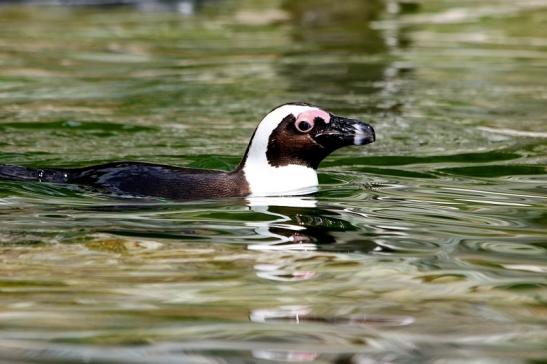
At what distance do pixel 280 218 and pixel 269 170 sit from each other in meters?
0.77

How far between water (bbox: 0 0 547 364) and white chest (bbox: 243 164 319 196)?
0.37 ft

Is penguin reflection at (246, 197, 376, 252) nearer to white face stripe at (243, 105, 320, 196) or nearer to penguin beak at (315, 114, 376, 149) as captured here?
white face stripe at (243, 105, 320, 196)

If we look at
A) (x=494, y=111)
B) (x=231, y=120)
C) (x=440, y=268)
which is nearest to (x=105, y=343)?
(x=440, y=268)

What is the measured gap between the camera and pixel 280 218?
7680mm

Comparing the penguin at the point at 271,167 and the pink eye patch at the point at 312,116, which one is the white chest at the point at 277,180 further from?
the pink eye patch at the point at 312,116

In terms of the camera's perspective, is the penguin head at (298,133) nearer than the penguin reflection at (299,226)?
No

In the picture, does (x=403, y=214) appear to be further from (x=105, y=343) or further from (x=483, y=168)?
(x=105, y=343)

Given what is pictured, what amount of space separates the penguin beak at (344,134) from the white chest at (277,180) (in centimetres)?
25

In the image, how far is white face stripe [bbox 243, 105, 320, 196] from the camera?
833 centimetres

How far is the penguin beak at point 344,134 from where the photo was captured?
8.30m

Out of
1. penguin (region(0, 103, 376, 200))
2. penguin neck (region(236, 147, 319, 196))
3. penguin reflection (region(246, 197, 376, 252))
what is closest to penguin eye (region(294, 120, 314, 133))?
penguin (region(0, 103, 376, 200))

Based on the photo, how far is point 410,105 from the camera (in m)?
13.0

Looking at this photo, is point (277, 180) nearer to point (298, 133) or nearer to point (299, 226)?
point (298, 133)

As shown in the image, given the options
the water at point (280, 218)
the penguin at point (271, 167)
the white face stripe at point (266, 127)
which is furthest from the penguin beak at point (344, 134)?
the water at point (280, 218)
